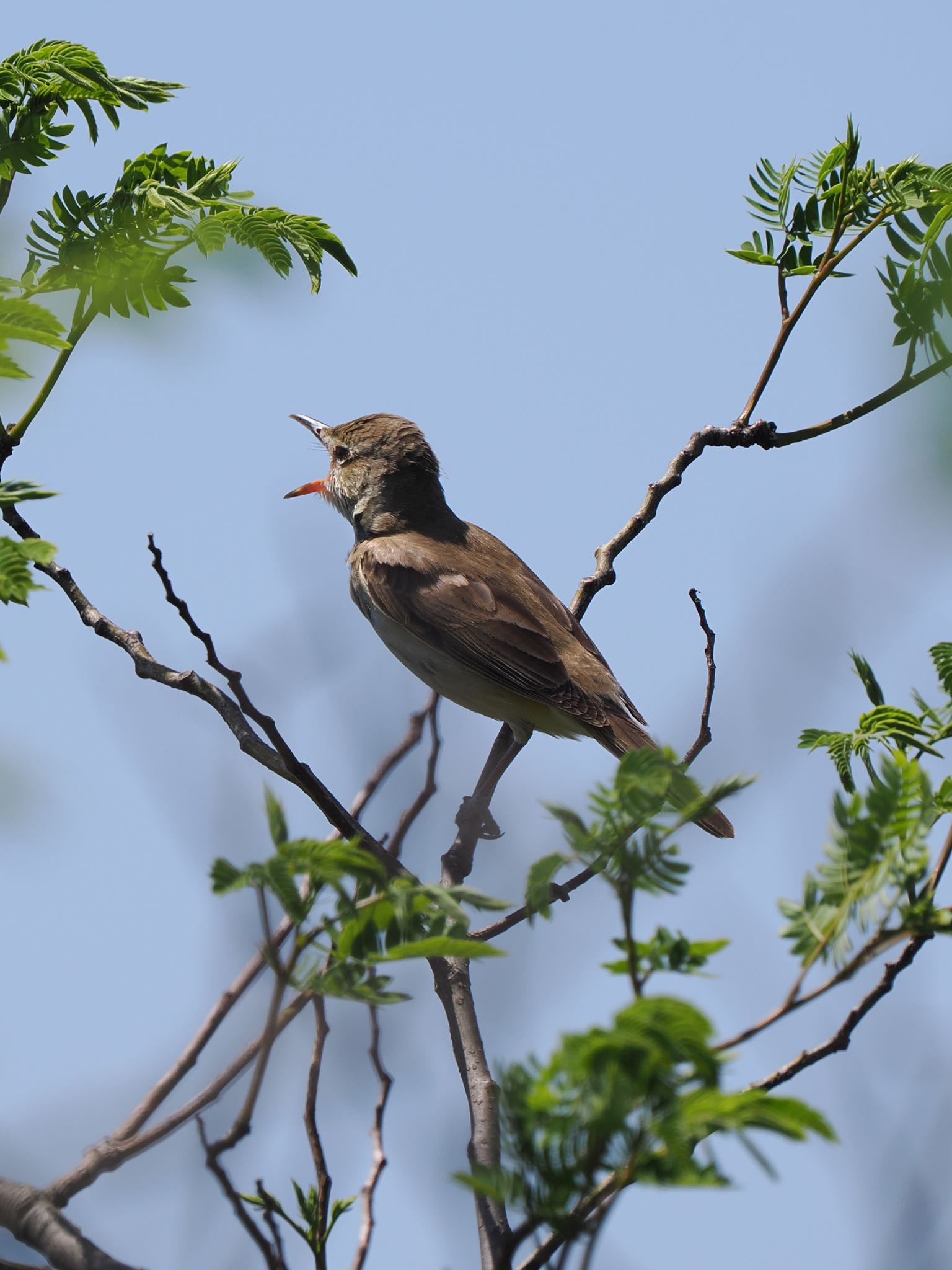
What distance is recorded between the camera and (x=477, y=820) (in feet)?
18.1

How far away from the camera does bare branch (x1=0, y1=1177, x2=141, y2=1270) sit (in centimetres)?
217

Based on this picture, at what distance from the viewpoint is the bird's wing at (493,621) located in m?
6.43

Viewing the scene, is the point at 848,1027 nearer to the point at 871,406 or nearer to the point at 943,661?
the point at 943,661

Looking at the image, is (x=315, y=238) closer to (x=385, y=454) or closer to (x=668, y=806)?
(x=668, y=806)

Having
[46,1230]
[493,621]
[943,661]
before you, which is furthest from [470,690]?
[46,1230]

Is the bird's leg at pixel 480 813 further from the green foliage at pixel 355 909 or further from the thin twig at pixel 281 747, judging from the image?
the green foliage at pixel 355 909

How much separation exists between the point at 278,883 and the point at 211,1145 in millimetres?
→ 330

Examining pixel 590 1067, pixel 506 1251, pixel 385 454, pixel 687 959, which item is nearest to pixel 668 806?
pixel 687 959

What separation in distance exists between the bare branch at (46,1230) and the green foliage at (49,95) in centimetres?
240

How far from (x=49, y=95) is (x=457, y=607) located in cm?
375

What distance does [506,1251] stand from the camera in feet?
5.58

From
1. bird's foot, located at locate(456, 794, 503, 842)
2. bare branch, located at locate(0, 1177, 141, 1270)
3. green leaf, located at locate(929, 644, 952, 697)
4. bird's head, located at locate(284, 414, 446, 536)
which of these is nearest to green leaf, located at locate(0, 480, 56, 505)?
bare branch, located at locate(0, 1177, 141, 1270)

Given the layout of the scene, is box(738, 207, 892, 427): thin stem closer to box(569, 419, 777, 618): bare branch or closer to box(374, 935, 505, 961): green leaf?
box(569, 419, 777, 618): bare branch

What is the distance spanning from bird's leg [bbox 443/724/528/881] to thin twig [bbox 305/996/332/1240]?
7.72 feet
